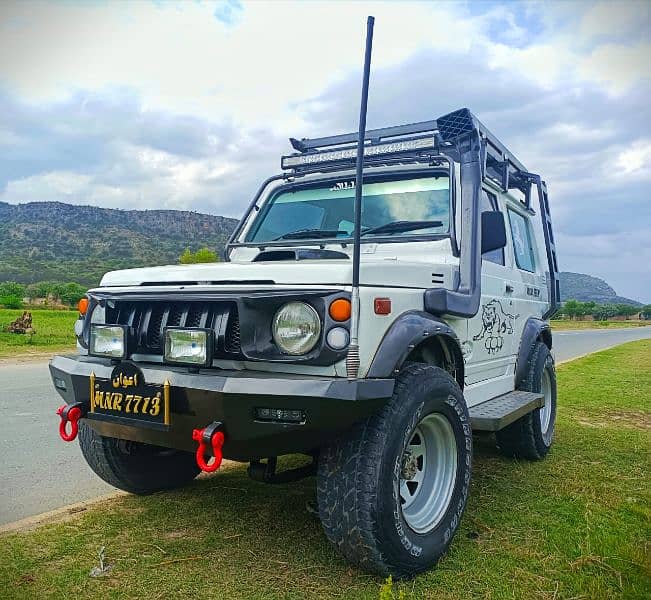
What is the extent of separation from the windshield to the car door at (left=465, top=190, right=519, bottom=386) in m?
0.48

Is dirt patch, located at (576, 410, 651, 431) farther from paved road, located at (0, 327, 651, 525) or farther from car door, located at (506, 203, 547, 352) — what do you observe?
paved road, located at (0, 327, 651, 525)

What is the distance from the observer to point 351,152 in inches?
185

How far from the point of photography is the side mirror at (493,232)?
13.2 ft

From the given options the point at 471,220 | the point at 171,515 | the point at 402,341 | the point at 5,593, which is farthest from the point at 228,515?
the point at 471,220

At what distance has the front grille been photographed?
2.86m

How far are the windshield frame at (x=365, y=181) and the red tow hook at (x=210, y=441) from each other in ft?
5.42

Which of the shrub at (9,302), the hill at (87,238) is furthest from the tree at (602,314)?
the shrub at (9,302)

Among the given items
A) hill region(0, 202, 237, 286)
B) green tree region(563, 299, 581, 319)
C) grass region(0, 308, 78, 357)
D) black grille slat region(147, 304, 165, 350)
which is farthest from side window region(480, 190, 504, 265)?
green tree region(563, 299, 581, 319)

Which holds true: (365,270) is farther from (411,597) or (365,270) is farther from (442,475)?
(411,597)

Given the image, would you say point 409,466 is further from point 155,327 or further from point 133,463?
point 133,463

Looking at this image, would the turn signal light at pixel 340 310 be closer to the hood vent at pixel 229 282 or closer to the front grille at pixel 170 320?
the hood vent at pixel 229 282

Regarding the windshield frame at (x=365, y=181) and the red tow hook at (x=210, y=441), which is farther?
the windshield frame at (x=365, y=181)

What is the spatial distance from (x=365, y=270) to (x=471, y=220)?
1.32 metres

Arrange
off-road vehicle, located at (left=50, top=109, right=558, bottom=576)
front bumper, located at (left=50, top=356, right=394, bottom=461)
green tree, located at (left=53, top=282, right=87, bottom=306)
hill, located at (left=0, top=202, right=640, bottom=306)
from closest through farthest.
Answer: front bumper, located at (left=50, top=356, right=394, bottom=461) → off-road vehicle, located at (left=50, top=109, right=558, bottom=576) → green tree, located at (left=53, top=282, right=87, bottom=306) → hill, located at (left=0, top=202, right=640, bottom=306)
